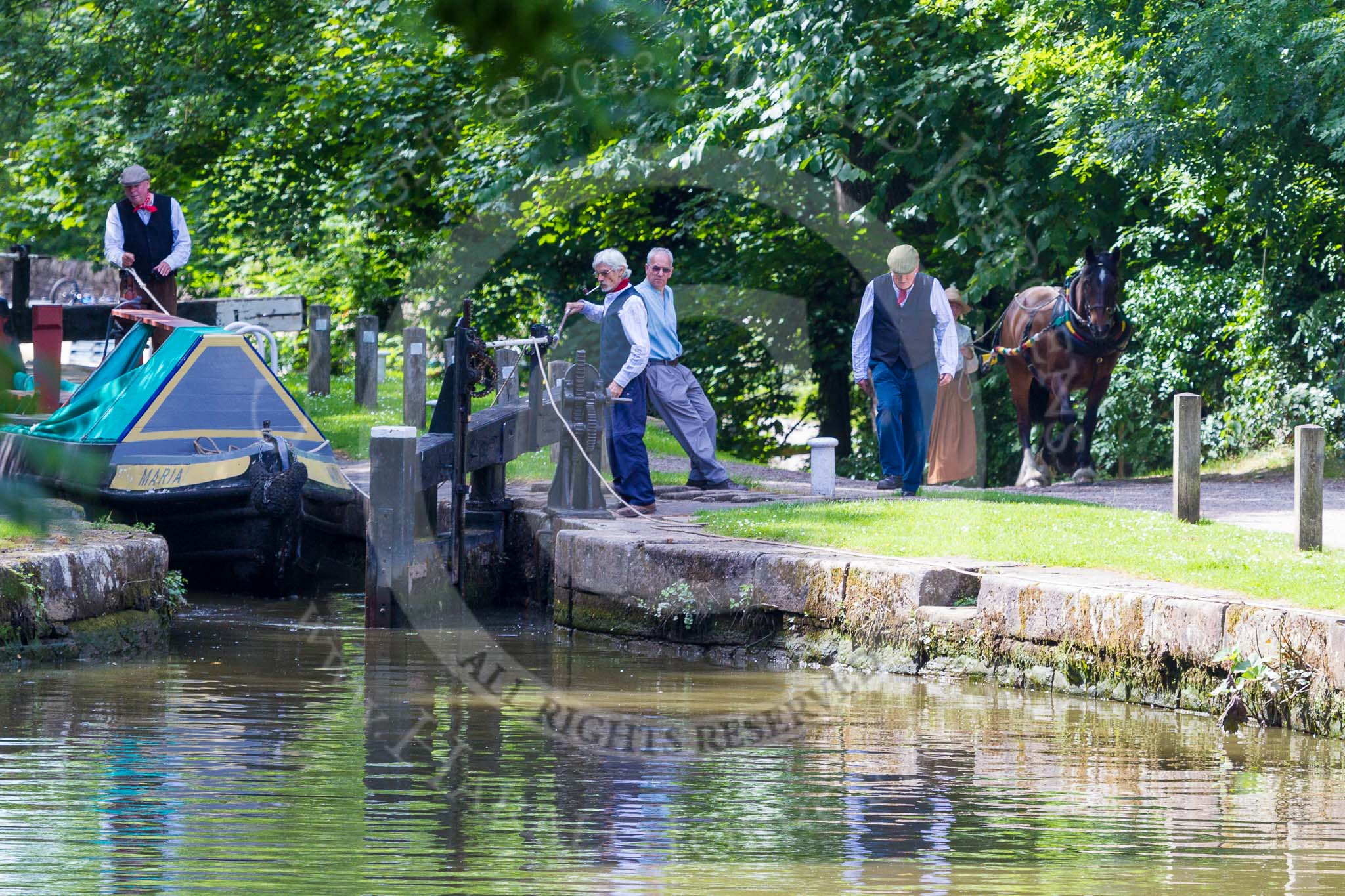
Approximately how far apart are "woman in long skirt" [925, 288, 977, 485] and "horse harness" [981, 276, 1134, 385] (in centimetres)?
77

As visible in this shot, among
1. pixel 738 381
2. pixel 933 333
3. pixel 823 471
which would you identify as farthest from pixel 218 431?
pixel 738 381

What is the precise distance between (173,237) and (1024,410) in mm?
7790

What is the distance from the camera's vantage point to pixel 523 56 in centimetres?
292

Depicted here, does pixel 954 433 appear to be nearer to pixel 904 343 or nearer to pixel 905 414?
pixel 905 414

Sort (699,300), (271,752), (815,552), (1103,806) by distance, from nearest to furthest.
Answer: (1103,806) < (271,752) < (815,552) < (699,300)

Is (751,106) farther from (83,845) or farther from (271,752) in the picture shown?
(83,845)

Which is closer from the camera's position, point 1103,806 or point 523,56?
point 523,56

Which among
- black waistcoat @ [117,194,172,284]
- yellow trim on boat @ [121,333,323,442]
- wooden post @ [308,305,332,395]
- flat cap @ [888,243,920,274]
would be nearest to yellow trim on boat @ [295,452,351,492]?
yellow trim on boat @ [121,333,323,442]

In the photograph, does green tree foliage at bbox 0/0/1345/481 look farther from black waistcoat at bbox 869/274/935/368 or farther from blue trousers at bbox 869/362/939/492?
blue trousers at bbox 869/362/939/492

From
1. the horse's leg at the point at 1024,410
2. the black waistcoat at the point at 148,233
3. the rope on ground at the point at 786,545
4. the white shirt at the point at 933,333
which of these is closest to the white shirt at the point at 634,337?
the rope on ground at the point at 786,545

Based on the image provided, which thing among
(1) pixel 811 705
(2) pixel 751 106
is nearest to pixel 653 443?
(2) pixel 751 106

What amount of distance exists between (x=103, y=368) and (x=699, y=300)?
29.6 ft

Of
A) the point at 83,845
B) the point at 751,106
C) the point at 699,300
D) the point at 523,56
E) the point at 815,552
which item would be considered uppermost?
the point at 751,106

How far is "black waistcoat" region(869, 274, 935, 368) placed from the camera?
38.1 ft
